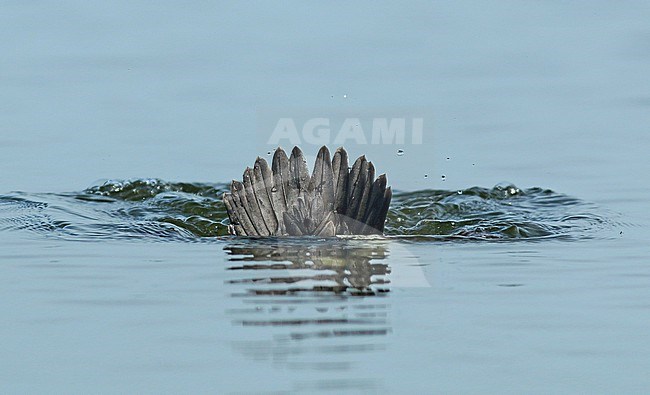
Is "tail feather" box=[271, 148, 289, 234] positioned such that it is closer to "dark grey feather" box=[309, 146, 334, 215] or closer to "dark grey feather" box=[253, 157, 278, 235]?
"dark grey feather" box=[253, 157, 278, 235]

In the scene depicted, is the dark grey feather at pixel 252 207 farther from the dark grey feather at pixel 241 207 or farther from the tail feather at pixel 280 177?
the tail feather at pixel 280 177

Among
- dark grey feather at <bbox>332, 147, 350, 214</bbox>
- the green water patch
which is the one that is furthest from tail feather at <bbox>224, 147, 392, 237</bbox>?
the green water patch

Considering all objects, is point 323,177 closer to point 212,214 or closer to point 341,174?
point 341,174

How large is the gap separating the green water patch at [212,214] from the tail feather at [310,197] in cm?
49

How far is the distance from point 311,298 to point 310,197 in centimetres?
242

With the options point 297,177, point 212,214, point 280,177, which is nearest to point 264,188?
point 280,177

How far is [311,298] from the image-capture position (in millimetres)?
7223

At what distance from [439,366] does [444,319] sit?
875 mm

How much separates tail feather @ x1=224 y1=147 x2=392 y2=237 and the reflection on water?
25 cm

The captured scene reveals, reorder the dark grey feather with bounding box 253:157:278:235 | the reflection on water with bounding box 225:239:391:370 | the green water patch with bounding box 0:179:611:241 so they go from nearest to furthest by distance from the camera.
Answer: the reflection on water with bounding box 225:239:391:370
the dark grey feather with bounding box 253:157:278:235
the green water patch with bounding box 0:179:611:241

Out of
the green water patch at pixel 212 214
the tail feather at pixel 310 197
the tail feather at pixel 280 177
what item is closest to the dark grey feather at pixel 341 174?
the tail feather at pixel 310 197

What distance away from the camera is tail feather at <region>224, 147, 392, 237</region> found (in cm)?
955

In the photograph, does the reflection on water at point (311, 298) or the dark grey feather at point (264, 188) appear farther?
the dark grey feather at point (264, 188)

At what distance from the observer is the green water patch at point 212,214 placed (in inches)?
399
